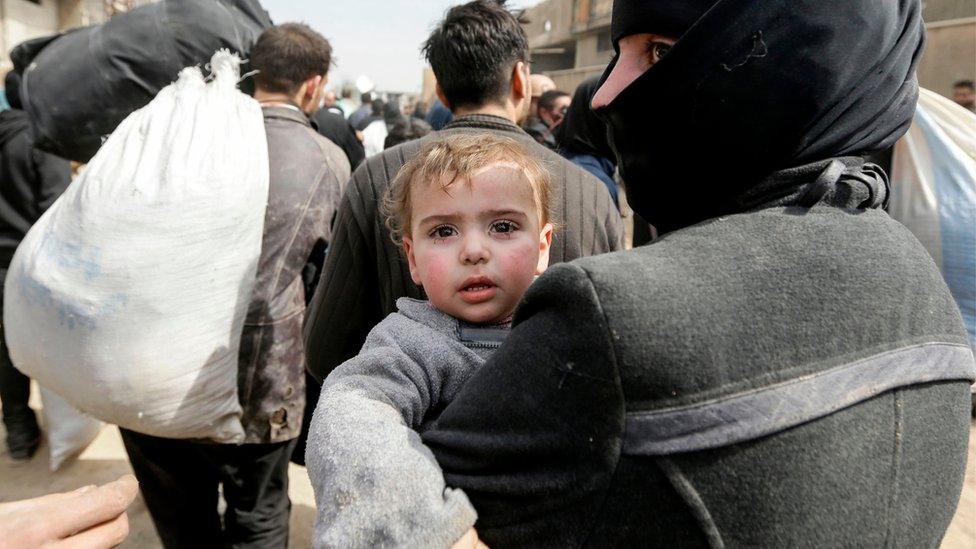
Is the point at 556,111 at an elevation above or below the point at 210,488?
above

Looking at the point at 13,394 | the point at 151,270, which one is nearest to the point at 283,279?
the point at 151,270

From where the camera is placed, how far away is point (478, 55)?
1.77 m

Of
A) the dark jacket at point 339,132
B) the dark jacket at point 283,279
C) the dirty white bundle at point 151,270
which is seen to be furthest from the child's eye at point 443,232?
the dark jacket at point 339,132

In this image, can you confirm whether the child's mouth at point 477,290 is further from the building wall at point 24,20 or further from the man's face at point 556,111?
the building wall at point 24,20

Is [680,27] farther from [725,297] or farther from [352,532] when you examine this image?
[352,532]

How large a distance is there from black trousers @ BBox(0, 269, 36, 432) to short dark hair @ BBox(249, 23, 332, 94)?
7.42ft

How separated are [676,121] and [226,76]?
1606 millimetres

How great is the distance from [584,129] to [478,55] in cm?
176

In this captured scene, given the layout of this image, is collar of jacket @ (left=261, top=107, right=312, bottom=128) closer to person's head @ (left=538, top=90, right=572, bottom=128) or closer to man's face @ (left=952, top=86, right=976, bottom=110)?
person's head @ (left=538, top=90, right=572, bottom=128)

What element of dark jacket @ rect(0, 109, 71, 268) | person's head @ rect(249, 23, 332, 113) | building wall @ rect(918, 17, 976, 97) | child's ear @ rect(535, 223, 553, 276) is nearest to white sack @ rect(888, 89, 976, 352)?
child's ear @ rect(535, 223, 553, 276)

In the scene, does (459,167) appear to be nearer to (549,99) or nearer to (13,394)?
(13,394)

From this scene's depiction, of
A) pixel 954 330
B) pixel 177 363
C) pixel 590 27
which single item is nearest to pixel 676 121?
pixel 954 330

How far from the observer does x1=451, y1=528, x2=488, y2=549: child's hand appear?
2.45 feet

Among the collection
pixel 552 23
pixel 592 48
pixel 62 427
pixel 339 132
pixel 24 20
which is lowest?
pixel 592 48
